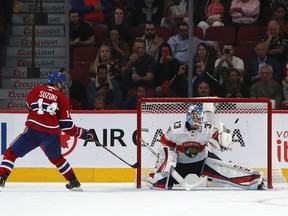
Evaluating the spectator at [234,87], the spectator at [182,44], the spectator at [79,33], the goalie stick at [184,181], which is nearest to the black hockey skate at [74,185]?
the goalie stick at [184,181]

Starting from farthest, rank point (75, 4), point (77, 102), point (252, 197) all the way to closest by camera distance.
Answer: point (75, 4) → point (77, 102) → point (252, 197)

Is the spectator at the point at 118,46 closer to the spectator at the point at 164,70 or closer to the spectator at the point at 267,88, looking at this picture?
the spectator at the point at 164,70

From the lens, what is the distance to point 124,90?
39.1ft

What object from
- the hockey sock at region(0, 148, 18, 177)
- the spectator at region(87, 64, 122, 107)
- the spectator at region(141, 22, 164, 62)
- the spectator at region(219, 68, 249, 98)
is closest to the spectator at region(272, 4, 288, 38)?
the spectator at region(219, 68, 249, 98)

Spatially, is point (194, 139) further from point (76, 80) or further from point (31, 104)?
point (76, 80)

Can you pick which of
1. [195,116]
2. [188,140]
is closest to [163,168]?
[188,140]

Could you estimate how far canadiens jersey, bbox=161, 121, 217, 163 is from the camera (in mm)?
9305

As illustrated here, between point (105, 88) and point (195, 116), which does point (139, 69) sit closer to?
point (105, 88)

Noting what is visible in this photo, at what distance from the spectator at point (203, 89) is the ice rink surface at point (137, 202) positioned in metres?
2.02

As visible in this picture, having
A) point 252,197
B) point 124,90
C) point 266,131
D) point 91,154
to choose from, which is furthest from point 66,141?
point 252,197

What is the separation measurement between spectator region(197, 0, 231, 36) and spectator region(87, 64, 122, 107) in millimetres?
1376

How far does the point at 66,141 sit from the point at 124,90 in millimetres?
1333

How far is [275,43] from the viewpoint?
39.3ft

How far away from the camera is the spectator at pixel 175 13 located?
12.5 m
